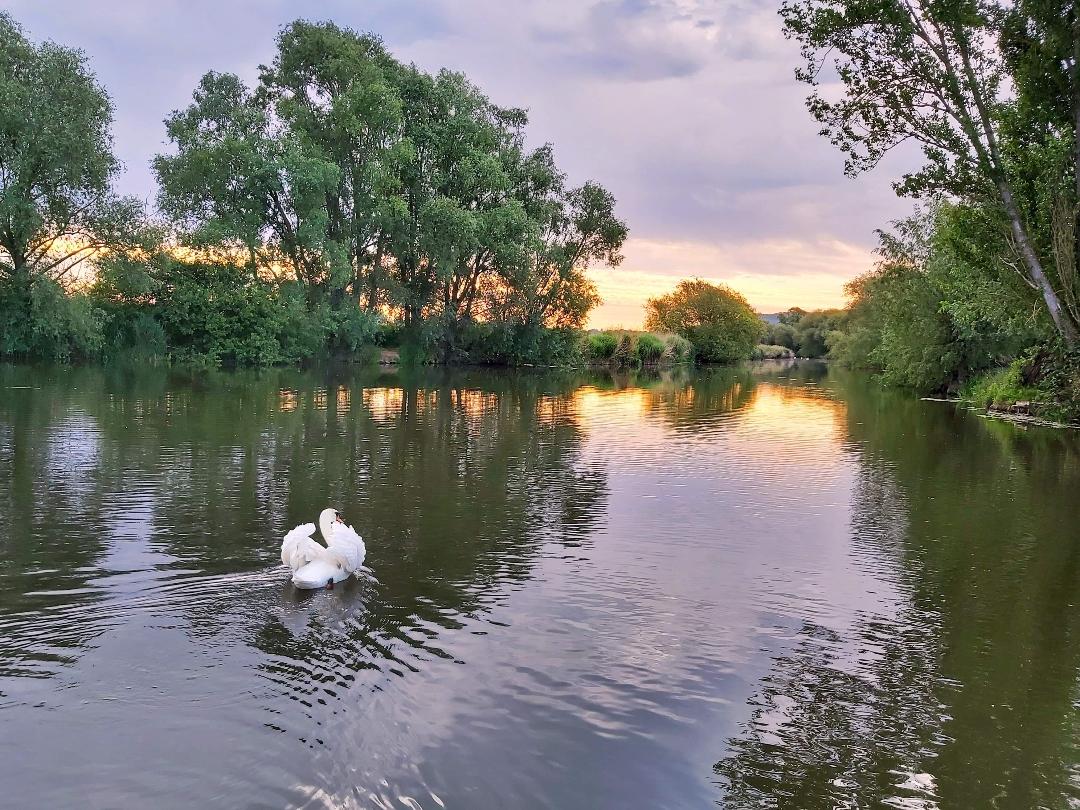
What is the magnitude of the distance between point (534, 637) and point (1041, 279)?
16471 millimetres

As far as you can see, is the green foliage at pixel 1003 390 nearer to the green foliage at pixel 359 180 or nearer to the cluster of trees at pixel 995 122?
the cluster of trees at pixel 995 122

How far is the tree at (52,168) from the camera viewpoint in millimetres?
39875

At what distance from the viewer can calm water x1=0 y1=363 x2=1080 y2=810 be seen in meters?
4.96

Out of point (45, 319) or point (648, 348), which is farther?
point (648, 348)

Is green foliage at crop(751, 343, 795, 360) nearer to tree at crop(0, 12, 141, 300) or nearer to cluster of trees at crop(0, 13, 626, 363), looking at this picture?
cluster of trees at crop(0, 13, 626, 363)

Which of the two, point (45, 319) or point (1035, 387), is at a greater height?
point (45, 319)

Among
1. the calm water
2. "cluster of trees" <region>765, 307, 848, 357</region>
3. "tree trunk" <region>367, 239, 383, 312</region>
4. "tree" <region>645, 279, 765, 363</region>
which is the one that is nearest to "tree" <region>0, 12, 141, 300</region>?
"tree trunk" <region>367, 239, 383, 312</region>

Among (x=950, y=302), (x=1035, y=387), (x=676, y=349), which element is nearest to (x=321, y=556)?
(x=1035, y=387)

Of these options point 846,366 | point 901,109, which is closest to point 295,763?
point 901,109

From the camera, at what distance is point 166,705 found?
5.61 meters

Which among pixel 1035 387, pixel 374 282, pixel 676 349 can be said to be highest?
pixel 374 282

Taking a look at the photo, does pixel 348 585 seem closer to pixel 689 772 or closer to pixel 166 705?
pixel 166 705

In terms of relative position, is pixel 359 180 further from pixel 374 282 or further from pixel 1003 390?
pixel 1003 390

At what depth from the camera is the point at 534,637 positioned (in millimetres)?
A: 7133
